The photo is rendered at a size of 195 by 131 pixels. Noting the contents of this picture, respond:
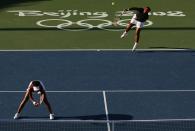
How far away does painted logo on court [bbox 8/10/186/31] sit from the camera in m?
31.8

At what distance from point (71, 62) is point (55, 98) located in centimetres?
446

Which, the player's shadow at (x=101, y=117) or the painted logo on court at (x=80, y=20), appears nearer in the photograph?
the player's shadow at (x=101, y=117)

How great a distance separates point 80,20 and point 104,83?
944 centimetres

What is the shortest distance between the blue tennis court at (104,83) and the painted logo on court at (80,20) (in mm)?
4035

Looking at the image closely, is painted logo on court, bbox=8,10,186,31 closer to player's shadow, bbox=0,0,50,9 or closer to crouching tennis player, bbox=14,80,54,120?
player's shadow, bbox=0,0,50,9

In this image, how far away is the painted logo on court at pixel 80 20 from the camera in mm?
31812

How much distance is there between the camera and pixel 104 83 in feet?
79.1

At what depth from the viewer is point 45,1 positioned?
121 ft

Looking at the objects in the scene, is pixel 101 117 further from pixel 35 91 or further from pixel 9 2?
pixel 9 2

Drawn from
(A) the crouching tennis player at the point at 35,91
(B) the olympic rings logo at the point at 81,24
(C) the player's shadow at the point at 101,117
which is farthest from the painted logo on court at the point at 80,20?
(A) the crouching tennis player at the point at 35,91

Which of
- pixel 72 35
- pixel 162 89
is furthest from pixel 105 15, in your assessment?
pixel 162 89

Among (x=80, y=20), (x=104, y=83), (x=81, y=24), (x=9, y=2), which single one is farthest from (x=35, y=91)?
(x=9, y=2)

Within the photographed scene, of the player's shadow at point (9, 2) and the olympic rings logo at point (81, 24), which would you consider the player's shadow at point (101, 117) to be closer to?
the olympic rings logo at point (81, 24)
